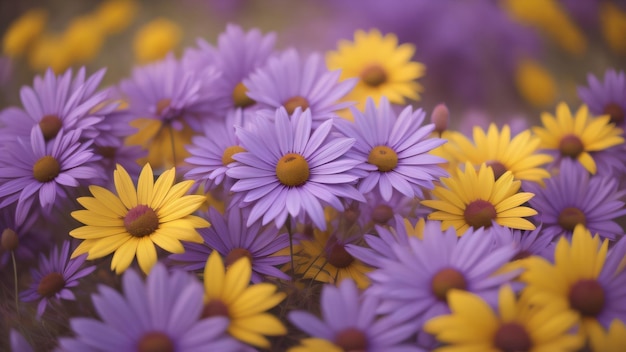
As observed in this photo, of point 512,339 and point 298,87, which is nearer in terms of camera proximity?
point 512,339

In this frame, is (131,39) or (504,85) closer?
(504,85)

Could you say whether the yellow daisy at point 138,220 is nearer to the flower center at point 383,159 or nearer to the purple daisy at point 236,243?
the purple daisy at point 236,243

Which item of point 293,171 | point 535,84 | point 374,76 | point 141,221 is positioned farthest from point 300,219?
point 535,84

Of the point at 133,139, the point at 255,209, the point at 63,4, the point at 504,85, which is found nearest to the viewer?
the point at 255,209

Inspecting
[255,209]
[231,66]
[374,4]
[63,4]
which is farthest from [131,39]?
[255,209]

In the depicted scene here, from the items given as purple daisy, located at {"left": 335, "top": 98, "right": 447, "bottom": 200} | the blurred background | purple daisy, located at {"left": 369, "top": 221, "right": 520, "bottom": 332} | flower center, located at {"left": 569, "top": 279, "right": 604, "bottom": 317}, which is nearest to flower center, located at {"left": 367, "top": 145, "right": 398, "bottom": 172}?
purple daisy, located at {"left": 335, "top": 98, "right": 447, "bottom": 200}

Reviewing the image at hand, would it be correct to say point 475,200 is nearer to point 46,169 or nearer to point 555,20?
point 46,169

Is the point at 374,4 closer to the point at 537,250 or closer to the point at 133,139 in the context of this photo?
the point at 133,139

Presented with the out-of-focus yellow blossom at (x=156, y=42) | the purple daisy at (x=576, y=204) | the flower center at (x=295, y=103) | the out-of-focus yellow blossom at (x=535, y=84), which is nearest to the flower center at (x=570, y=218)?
the purple daisy at (x=576, y=204)
